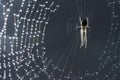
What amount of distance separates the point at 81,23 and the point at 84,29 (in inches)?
5.7

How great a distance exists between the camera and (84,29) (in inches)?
68.6

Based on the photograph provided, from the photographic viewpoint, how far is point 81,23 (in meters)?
1.62

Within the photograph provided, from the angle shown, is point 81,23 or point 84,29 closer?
point 81,23
